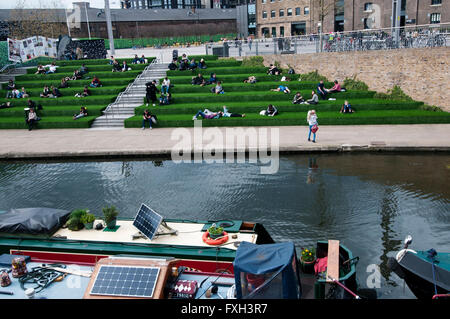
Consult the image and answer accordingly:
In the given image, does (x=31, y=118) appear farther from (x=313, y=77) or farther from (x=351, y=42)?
(x=351, y=42)

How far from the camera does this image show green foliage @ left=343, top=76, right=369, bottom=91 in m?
24.1

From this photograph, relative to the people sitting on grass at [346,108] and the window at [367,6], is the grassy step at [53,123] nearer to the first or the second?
the people sitting on grass at [346,108]

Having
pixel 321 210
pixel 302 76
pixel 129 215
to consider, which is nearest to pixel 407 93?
pixel 302 76

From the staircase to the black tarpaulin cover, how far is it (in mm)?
13862

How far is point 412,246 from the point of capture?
30.7 ft

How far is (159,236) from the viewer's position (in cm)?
839

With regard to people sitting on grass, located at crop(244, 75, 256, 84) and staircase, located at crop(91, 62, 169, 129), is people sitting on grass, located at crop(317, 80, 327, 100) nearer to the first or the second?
people sitting on grass, located at crop(244, 75, 256, 84)

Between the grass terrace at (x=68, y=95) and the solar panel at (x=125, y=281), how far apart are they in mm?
17567

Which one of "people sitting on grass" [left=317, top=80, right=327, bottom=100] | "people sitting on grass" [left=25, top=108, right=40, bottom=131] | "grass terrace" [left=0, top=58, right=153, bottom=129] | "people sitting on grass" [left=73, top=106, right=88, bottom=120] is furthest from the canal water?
"people sitting on grass" [left=317, top=80, right=327, bottom=100]

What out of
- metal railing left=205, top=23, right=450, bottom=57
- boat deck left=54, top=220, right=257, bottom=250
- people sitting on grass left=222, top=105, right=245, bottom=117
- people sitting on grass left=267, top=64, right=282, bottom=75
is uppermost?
metal railing left=205, top=23, right=450, bottom=57

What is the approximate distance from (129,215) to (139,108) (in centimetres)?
1292

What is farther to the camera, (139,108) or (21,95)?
(21,95)

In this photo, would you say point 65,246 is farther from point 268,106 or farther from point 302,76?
point 302,76

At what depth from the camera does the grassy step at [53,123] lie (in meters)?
22.4
